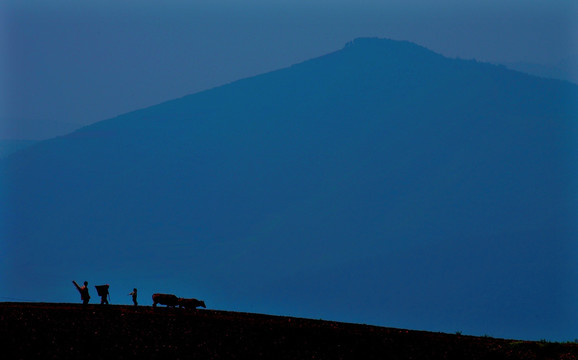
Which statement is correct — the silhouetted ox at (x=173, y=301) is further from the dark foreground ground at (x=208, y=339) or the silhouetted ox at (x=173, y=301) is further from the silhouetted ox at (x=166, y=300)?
the dark foreground ground at (x=208, y=339)

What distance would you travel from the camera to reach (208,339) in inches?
1357

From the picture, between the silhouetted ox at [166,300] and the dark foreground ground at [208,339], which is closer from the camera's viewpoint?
the dark foreground ground at [208,339]

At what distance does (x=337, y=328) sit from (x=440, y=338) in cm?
484

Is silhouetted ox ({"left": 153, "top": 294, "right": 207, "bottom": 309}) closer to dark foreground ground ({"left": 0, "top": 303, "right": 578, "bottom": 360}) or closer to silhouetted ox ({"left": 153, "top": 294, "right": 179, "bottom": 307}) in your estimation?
silhouetted ox ({"left": 153, "top": 294, "right": 179, "bottom": 307})

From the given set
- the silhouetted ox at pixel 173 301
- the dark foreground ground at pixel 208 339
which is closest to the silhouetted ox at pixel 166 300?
the silhouetted ox at pixel 173 301

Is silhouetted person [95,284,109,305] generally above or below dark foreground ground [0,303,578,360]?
above

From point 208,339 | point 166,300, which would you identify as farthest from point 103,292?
point 208,339

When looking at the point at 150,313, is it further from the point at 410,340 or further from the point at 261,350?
the point at 410,340

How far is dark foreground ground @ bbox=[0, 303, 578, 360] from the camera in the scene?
31828 mm

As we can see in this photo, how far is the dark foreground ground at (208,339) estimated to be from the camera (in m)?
31.8

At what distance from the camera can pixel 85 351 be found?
31281mm

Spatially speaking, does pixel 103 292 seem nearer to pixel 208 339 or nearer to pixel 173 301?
pixel 173 301

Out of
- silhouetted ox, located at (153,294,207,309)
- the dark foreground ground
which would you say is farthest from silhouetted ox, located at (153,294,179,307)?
the dark foreground ground

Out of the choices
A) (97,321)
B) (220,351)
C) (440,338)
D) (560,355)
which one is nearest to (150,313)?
(97,321)
